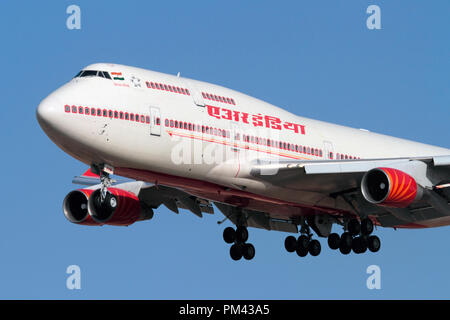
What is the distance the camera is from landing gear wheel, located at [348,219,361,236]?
4531 cm

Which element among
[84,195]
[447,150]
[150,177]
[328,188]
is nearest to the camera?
[150,177]

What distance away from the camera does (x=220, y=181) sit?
41.1 metres

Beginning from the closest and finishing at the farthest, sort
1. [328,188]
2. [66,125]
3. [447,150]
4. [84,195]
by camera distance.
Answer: [66,125], [328,188], [84,195], [447,150]

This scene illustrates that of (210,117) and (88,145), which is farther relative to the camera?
(210,117)

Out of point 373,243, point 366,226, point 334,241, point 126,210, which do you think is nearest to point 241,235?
point 334,241

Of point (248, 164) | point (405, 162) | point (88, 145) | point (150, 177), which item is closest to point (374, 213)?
point (405, 162)

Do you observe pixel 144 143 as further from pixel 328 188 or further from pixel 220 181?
pixel 328 188

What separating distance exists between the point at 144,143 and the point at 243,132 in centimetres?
480

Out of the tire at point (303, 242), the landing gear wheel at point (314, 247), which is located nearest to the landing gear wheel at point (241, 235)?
the tire at point (303, 242)

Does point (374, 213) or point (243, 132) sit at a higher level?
point (243, 132)

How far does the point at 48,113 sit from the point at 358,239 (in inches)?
623

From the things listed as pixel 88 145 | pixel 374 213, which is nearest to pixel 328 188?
pixel 374 213

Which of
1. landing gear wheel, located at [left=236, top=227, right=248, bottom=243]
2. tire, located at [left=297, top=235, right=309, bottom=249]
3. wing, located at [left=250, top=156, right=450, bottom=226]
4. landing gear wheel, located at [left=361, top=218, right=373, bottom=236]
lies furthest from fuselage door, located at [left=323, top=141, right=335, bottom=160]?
landing gear wheel, located at [left=236, top=227, right=248, bottom=243]

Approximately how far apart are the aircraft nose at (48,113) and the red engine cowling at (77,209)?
32.2 ft
